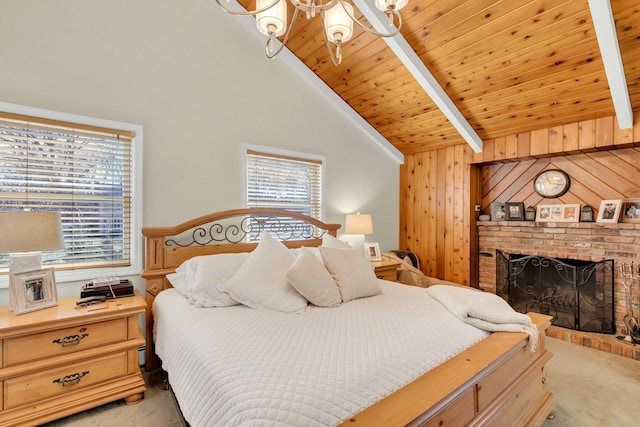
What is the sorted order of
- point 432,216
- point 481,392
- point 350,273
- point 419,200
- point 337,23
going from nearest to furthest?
point 481,392
point 337,23
point 350,273
point 432,216
point 419,200

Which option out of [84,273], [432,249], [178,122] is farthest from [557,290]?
[84,273]

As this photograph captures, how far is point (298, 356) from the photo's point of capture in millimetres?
1246

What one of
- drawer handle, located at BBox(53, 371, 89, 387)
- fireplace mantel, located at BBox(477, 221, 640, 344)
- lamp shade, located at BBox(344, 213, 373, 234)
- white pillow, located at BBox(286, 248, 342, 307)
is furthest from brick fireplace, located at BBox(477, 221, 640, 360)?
drawer handle, located at BBox(53, 371, 89, 387)

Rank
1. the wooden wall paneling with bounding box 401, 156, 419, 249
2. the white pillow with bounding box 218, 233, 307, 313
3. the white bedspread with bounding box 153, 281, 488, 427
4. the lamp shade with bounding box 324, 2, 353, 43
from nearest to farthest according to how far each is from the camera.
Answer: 1. the white bedspread with bounding box 153, 281, 488, 427
2. the lamp shade with bounding box 324, 2, 353, 43
3. the white pillow with bounding box 218, 233, 307, 313
4. the wooden wall paneling with bounding box 401, 156, 419, 249

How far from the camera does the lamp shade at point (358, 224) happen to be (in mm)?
3664

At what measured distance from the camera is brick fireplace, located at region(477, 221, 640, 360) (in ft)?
9.56

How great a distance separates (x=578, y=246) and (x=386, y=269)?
200 centimetres

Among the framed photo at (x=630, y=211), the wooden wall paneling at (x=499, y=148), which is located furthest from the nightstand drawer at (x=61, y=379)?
the framed photo at (x=630, y=211)

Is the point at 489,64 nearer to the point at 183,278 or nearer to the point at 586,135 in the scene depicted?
the point at 586,135

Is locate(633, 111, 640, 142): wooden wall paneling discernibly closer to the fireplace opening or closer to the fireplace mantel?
the fireplace mantel

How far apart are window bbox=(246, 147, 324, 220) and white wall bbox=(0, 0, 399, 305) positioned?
0.40 ft

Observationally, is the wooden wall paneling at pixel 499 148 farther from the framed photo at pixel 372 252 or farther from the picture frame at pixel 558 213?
the framed photo at pixel 372 252

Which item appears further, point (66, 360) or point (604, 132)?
point (604, 132)

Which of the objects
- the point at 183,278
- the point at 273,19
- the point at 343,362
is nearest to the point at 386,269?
the point at 183,278
